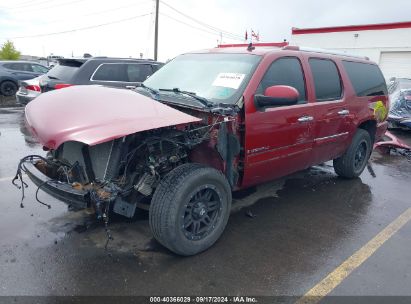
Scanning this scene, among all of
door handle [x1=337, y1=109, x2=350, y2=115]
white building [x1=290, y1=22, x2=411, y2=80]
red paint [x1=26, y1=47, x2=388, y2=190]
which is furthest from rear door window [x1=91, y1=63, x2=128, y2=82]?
white building [x1=290, y1=22, x2=411, y2=80]

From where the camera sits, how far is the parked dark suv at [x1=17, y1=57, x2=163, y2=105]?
7926 millimetres

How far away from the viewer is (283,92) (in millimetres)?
3602

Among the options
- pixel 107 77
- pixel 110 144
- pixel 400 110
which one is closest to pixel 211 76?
pixel 110 144

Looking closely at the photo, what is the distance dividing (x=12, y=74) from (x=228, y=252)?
553 inches

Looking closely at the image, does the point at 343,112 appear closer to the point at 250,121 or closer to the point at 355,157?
the point at 355,157

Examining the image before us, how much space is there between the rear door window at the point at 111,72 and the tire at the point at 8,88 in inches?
322

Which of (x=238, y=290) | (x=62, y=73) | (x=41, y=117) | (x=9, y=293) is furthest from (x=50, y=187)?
(x=62, y=73)

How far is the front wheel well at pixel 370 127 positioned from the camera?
585 cm

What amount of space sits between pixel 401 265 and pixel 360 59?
3455mm

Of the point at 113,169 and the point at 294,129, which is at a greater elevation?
the point at 294,129

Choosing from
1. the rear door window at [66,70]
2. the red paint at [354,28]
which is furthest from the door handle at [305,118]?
the red paint at [354,28]

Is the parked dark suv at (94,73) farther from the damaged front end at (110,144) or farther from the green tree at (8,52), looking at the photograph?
the green tree at (8,52)

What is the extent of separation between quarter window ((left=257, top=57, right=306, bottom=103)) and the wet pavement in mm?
1445

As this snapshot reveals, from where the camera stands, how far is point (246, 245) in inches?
142
